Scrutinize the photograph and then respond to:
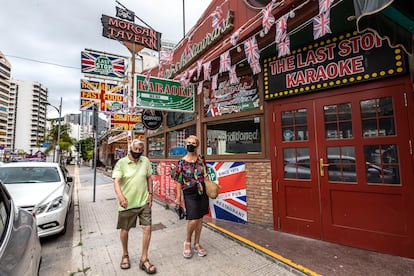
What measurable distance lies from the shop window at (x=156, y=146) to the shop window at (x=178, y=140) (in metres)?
0.50

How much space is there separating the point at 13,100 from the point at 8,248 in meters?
123

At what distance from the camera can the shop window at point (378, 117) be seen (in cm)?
299

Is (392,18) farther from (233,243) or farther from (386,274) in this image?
(233,243)

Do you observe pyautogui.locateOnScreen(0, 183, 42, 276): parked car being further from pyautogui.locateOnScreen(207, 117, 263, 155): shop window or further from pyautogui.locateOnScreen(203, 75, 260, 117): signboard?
pyautogui.locateOnScreen(203, 75, 260, 117): signboard

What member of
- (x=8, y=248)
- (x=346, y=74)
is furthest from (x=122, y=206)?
(x=346, y=74)

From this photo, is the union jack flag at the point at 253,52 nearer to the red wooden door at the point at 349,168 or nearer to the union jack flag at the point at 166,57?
the red wooden door at the point at 349,168

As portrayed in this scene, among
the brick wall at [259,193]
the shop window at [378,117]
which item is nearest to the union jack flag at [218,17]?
the brick wall at [259,193]

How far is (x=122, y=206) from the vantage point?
2.68 m

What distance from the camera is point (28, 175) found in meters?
5.05

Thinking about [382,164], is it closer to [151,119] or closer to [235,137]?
[235,137]

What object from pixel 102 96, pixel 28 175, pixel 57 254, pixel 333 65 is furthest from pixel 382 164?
pixel 102 96

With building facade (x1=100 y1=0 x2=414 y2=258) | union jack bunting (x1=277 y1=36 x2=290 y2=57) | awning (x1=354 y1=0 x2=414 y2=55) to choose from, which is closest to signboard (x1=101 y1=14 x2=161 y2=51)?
building facade (x1=100 y1=0 x2=414 y2=258)

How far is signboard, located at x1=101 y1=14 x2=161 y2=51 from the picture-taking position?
7.90 m

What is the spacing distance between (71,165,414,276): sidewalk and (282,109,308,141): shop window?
1760 millimetres
